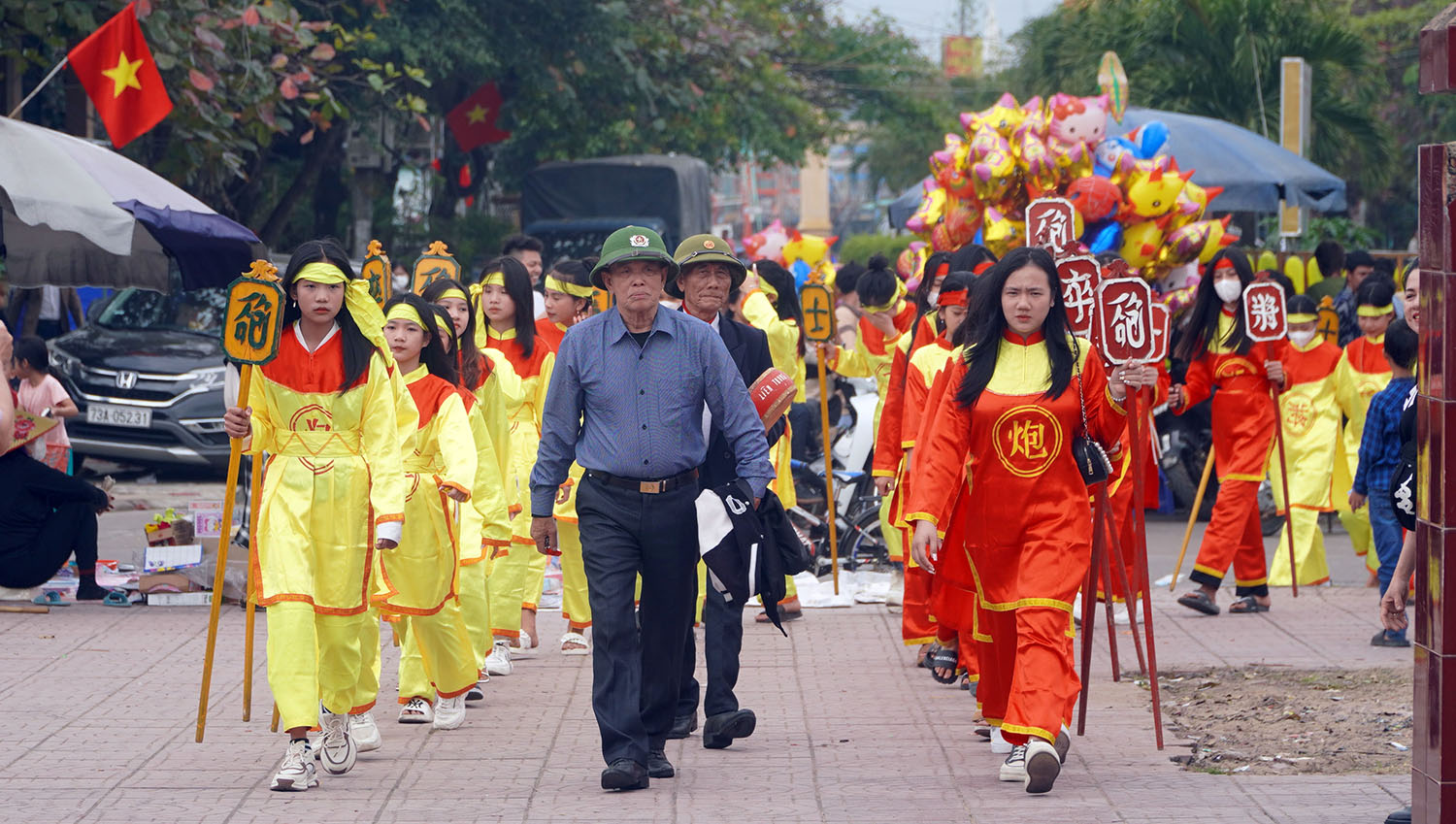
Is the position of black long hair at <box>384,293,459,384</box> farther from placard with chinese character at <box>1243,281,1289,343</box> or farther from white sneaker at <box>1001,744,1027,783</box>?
placard with chinese character at <box>1243,281,1289,343</box>

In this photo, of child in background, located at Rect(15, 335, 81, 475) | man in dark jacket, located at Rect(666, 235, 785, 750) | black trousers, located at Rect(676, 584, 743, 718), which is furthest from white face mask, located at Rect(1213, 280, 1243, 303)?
child in background, located at Rect(15, 335, 81, 475)

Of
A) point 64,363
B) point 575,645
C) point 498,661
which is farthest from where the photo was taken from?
point 64,363

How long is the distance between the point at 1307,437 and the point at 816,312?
125 inches

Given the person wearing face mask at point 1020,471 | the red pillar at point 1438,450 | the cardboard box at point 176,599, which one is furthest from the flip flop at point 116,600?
the red pillar at point 1438,450

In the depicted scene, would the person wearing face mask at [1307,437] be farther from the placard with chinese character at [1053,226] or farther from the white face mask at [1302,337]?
the placard with chinese character at [1053,226]

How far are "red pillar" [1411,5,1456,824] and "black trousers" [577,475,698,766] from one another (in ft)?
7.96

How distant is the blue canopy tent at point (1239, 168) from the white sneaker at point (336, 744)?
410 inches

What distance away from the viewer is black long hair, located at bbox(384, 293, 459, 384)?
6945 mm

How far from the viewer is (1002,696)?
6129mm

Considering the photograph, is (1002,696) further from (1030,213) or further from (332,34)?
(332,34)

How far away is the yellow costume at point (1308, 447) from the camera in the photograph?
412 inches

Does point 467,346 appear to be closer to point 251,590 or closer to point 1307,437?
point 251,590

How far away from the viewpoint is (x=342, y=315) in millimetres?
6113

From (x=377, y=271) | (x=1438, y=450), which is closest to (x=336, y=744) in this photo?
(x=377, y=271)
